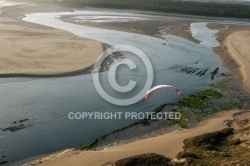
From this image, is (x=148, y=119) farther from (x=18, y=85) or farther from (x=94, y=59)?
(x=94, y=59)

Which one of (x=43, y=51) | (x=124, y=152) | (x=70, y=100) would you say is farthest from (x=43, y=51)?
(x=124, y=152)

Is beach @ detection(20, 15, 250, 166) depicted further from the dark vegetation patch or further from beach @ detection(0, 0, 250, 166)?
the dark vegetation patch

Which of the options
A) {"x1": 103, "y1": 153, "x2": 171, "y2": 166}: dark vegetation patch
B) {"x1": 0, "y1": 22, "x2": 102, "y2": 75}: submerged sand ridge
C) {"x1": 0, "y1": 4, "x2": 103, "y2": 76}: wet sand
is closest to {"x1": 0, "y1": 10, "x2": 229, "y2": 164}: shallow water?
{"x1": 0, "y1": 4, "x2": 103, "y2": 76}: wet sand

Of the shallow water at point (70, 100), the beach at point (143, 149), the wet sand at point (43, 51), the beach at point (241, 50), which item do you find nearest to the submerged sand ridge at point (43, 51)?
the wet sand at point (43, 51)

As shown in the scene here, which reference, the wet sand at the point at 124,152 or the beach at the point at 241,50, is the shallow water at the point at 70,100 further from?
the beach at the point at 241,50

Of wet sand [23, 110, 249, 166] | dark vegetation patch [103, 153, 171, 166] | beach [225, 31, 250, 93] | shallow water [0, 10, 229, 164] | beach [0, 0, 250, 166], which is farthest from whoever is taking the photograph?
beach [225, 31, 250, 93]

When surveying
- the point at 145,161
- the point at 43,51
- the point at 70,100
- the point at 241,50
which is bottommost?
the point at 145,161

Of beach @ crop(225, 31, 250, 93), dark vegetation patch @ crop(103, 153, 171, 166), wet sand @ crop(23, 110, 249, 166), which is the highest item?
beach @ crop(225, 31, 250, 93)

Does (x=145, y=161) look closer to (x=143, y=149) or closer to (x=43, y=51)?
(x=143, y=149)
